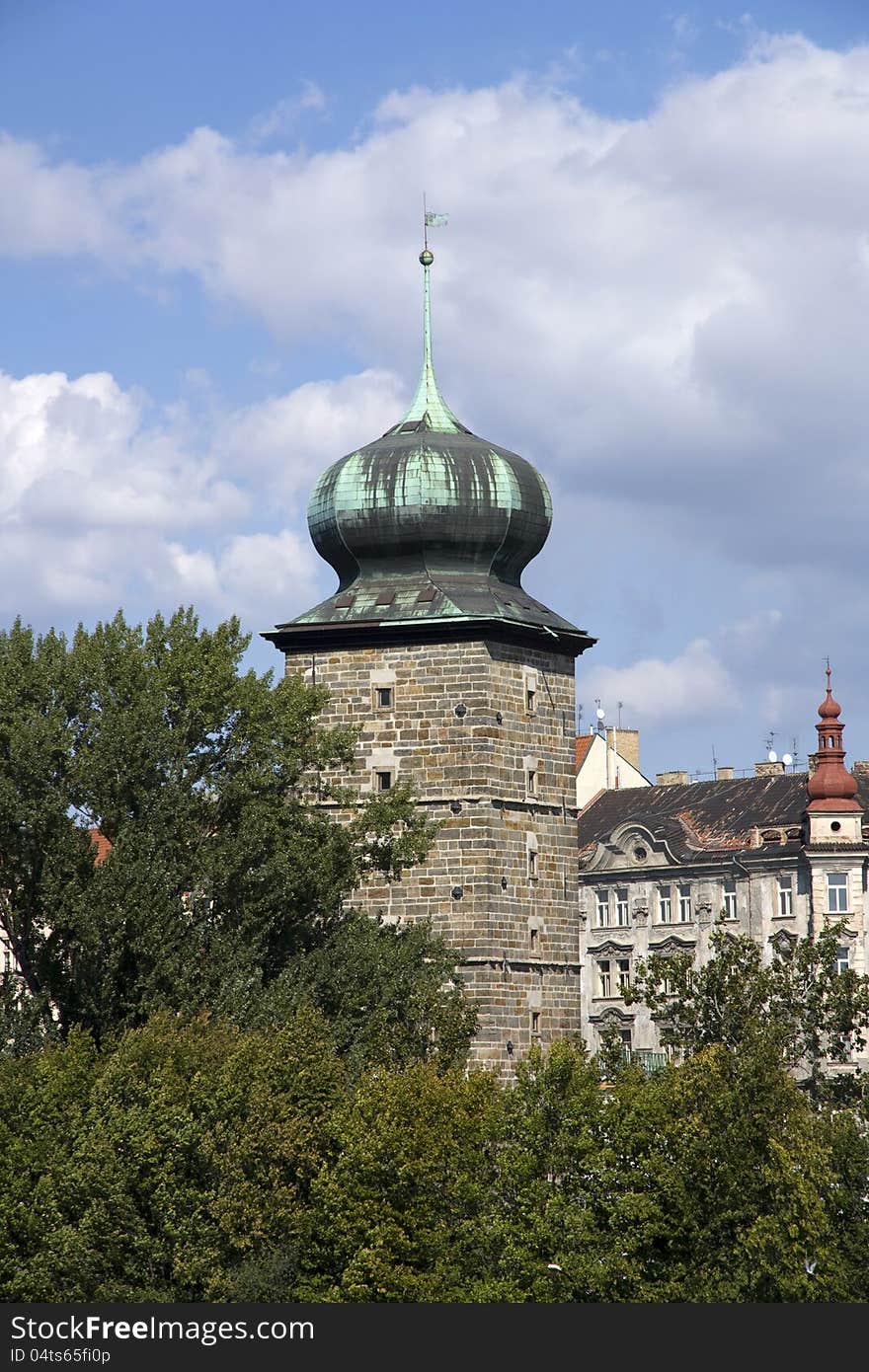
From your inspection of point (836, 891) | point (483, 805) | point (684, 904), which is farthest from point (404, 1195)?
point (684, 904)

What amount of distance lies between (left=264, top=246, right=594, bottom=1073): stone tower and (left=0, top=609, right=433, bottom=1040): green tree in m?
2.04

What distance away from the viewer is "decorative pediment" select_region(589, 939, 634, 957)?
367 ft

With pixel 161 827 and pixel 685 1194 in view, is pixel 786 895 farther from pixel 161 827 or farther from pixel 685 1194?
pixel 685 1194

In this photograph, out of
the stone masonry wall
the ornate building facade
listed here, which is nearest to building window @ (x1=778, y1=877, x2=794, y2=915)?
the ornate building facade

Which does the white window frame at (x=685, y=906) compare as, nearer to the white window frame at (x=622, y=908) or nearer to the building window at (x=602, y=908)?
the white window frame at (x=622, y=908)

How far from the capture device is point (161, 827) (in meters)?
64.9

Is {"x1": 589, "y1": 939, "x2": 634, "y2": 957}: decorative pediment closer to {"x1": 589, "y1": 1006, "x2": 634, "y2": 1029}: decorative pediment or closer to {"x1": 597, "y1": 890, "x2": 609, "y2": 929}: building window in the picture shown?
{"x1": 597, "y1": 890, "x2": 609, "y2": 929}: building window

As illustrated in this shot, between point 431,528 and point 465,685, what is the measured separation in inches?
153

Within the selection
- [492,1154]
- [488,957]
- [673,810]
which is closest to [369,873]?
[488,957]

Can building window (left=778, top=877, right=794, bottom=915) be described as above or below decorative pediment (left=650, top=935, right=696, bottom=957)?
above

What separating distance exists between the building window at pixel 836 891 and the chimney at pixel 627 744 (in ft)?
67.5

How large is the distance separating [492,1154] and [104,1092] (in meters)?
7.18

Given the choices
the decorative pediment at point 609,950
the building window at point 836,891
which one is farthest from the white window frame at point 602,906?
the building window at point 836,891

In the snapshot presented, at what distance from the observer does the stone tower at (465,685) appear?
69.4 metres
